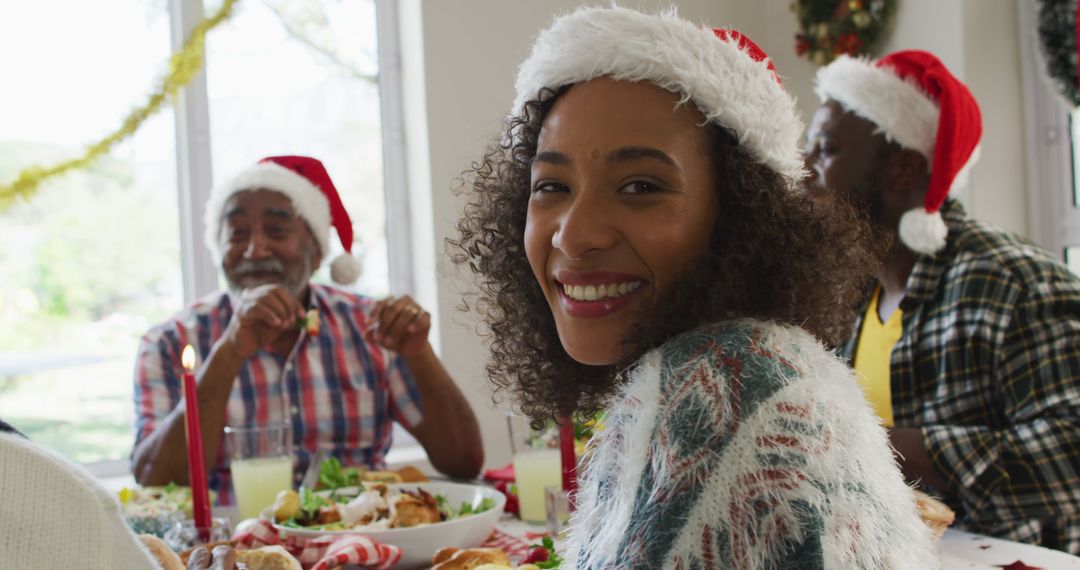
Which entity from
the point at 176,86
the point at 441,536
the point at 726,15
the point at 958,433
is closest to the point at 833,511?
the point at 441,536

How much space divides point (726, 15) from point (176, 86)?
6.32 ft

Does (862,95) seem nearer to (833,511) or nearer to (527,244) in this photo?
(527,244)

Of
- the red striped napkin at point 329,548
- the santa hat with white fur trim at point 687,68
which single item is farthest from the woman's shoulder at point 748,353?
the red striped napkin at point 329,548

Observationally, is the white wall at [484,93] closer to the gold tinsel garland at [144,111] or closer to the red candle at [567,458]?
the gold tinsel garland at [144,111]

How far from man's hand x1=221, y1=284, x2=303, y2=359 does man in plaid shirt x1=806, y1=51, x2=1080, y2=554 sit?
1048 millimetres

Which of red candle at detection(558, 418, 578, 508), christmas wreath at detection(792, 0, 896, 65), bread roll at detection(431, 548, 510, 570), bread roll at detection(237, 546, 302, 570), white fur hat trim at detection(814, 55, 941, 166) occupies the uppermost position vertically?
christmas wreath at detection(792, 0, 896, 65)

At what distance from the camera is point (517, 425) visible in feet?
4.50

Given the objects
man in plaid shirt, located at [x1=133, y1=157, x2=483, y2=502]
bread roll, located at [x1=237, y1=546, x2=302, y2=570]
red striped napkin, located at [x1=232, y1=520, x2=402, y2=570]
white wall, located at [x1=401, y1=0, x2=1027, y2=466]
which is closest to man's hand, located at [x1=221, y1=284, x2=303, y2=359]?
man in plaid shirt, located at [x1=133, y1=157, x2=483, y2=502]

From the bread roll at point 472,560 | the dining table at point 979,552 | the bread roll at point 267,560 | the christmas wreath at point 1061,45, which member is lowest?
the dining table at point 979,552

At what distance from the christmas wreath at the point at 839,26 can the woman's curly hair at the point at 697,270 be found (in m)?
2.33

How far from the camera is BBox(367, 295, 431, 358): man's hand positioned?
172cm

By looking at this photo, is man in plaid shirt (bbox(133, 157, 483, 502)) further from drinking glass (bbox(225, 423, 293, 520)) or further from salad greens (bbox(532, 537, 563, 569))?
salad greens (bbox(532, 537, 563, 569))

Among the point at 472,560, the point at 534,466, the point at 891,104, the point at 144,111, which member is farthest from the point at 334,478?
the point at 144,111

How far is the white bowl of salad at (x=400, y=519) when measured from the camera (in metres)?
1.05
